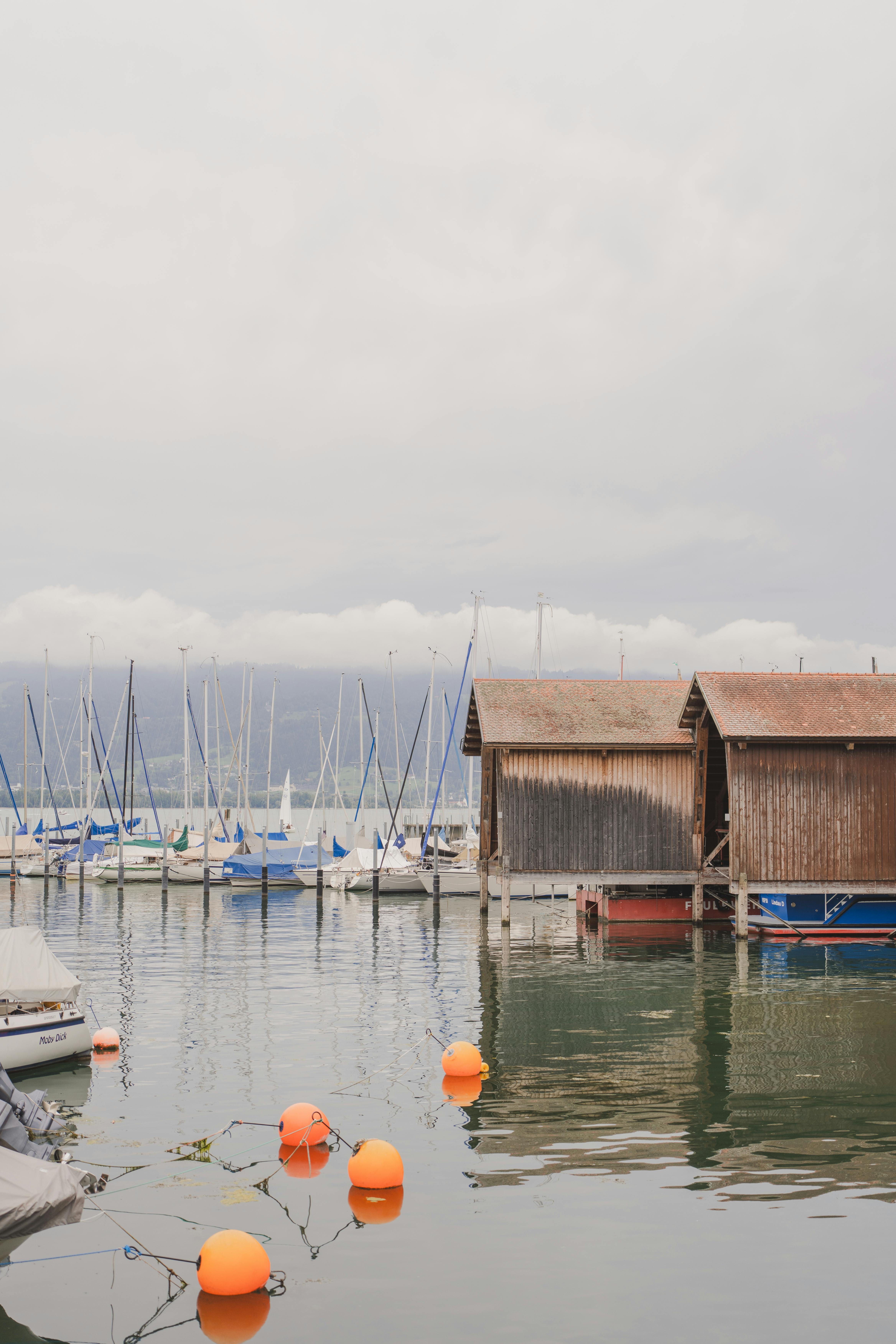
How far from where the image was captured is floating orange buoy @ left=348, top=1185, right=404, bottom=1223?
1273 centimetres

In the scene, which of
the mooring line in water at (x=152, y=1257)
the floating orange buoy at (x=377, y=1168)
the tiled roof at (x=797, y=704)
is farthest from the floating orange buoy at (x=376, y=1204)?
the tiled roof at (x=797, y=704)

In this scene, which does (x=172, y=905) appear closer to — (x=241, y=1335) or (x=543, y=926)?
(x=543, y=926)

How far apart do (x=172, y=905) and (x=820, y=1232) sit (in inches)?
1957

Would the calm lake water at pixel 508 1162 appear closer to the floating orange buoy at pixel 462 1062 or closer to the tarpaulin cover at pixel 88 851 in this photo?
the floating orange buoy at pixel 462 1062

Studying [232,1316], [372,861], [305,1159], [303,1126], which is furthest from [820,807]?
[372,861]

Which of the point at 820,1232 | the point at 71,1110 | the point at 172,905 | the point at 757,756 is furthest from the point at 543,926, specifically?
the point at 820,1232

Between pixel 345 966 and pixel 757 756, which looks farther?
pixel 757 756

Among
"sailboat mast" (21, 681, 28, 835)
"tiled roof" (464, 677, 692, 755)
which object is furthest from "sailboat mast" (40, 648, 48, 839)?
"tiled roof" (464, 677, 692, 755)

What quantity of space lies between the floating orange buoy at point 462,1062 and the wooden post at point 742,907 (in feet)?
69.9

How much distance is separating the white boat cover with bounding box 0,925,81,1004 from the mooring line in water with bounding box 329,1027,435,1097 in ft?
18.9

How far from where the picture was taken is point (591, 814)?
135 feet

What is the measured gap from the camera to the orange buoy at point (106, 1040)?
21.7 m

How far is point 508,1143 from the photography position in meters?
15.4

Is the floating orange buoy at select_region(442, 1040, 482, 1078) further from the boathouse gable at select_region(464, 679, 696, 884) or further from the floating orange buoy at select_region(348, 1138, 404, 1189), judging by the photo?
the boathouse gable at select_region(464, 679, 696, 884)
